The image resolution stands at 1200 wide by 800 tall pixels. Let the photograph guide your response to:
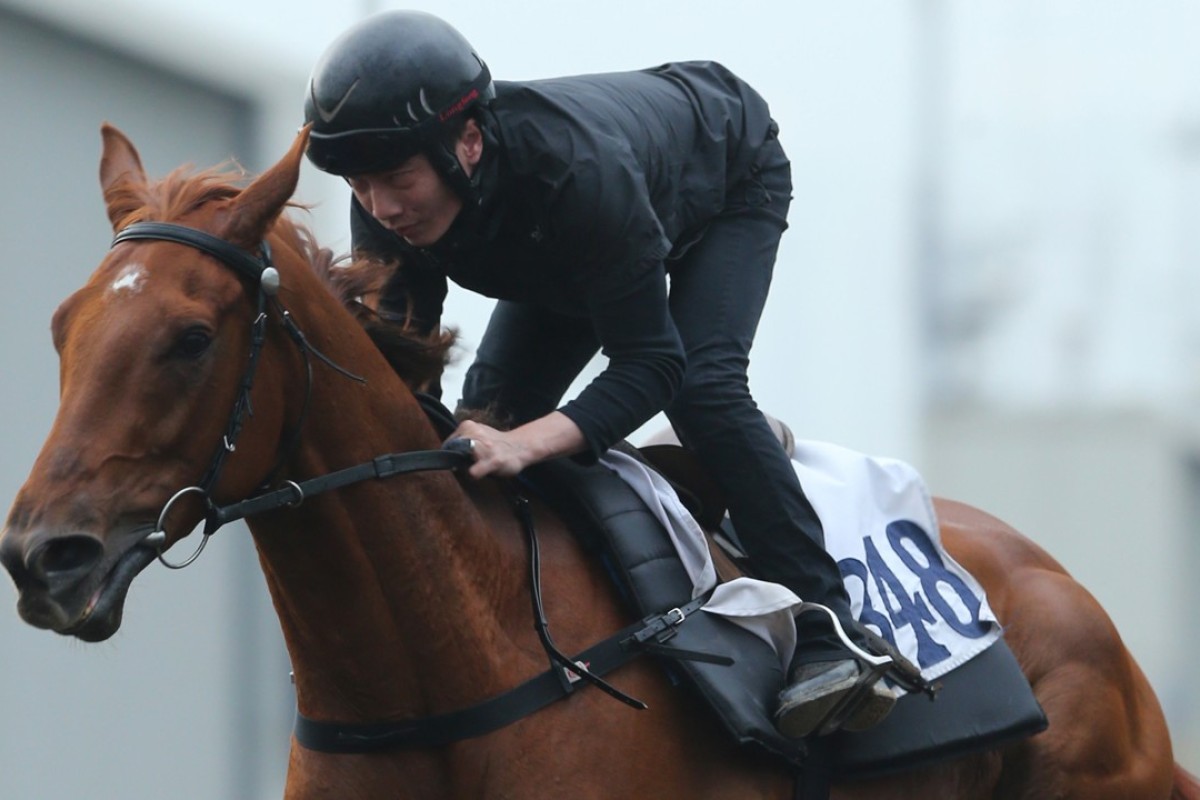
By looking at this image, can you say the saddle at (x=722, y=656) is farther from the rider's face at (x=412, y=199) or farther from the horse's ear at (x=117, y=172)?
the horse's ear at (x=117, y=172)

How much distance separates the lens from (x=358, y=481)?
2.80 metres

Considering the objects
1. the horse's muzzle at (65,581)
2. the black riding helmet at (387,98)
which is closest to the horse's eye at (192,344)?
the horse's muzzle at (65,581)

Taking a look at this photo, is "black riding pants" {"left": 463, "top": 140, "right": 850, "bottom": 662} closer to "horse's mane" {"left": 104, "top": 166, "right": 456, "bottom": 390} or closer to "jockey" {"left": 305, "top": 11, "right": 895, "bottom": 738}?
"jockey" {"left": 305, "top": 11, "right": 895, "bottom": 738}

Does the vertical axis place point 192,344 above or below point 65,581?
above

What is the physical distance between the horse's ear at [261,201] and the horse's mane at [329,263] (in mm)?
99

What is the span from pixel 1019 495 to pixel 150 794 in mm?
3409

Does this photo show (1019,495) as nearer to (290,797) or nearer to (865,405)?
(865,405)

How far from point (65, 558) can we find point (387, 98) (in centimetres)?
98

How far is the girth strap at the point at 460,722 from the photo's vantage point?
2.84m

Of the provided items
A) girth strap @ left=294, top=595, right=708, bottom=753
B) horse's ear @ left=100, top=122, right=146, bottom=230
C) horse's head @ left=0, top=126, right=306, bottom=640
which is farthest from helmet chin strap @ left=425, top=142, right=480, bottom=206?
girth strap @ left=294, top=595, right=708, bottom=753

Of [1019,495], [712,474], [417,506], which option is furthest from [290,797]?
[1019,495]

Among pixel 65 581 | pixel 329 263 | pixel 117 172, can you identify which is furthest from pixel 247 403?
pixel 117 172

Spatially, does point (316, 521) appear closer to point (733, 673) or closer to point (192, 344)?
point (192, 344)

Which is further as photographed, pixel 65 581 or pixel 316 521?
pixel 316 521
